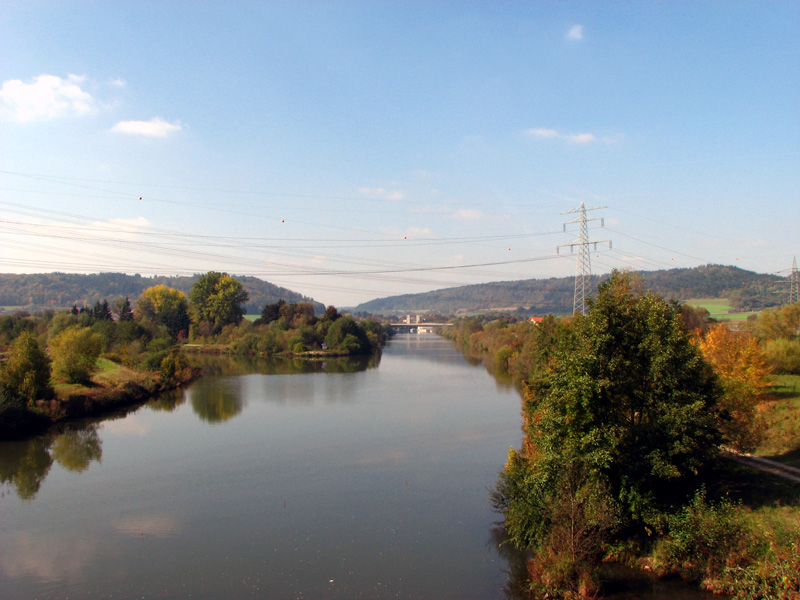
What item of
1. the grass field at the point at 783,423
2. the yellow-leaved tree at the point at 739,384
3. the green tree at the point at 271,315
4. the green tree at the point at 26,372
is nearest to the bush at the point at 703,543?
the yellow-leaved tree at the point at 739,384

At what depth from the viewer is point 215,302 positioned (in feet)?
243

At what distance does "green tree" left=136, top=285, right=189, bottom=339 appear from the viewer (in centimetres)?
7450

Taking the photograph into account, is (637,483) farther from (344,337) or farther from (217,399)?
(344,337)

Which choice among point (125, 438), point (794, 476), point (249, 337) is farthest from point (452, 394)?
point (249, 337)

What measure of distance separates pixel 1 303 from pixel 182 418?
124 m

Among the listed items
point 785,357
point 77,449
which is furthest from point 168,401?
point 785,357

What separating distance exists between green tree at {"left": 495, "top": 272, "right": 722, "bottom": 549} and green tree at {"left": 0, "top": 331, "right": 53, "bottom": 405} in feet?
72.7

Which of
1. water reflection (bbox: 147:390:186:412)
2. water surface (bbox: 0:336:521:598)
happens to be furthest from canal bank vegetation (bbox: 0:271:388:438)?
water surface (bbox: 0:336:521:598)

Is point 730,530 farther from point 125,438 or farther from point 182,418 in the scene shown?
A: point 182,418

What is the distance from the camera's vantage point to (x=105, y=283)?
152m

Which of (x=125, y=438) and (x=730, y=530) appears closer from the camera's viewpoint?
(x=730, y=530)

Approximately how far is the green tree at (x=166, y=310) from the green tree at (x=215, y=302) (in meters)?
1.91

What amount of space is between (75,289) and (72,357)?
127 meters

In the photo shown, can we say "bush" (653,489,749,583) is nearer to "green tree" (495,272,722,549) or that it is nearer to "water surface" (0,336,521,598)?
"green tree" (495,272,722,549)
